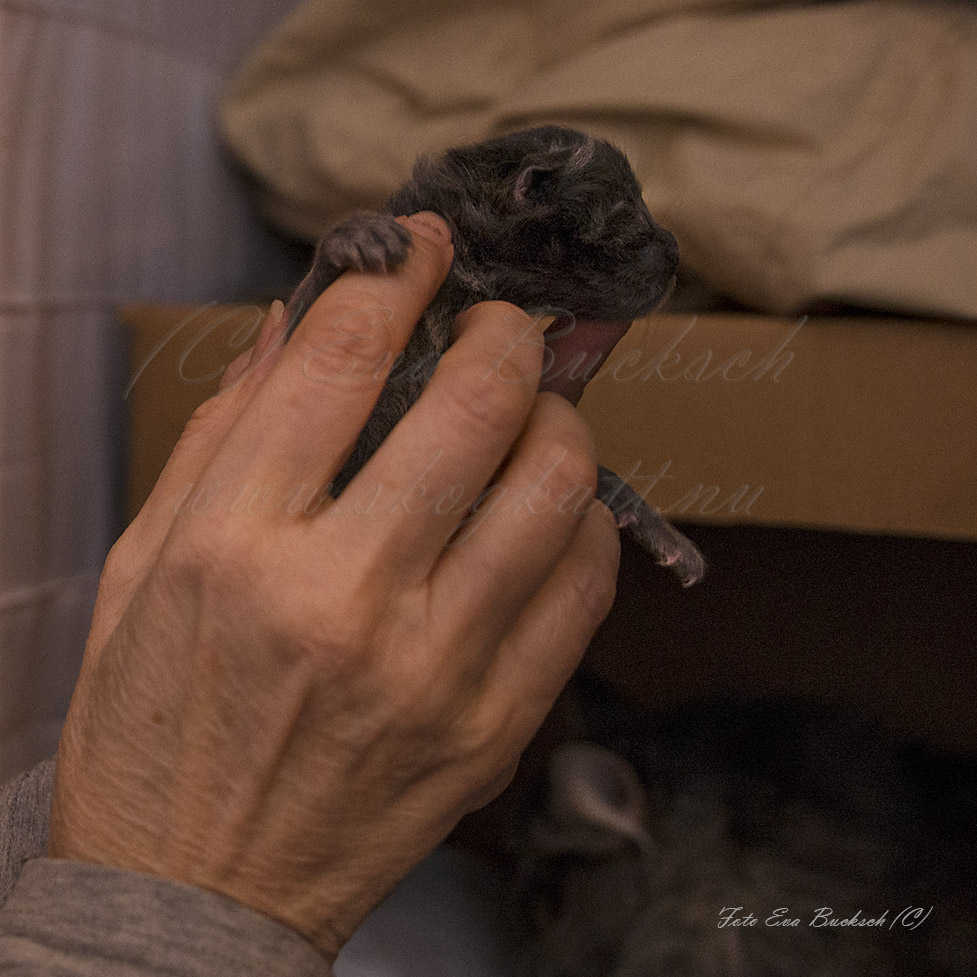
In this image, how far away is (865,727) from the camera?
752 millimetres

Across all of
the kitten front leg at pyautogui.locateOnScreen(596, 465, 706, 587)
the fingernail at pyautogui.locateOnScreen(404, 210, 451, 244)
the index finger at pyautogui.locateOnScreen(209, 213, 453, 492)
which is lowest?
the kitten front leg at pyautogui.locateOnScreen(596, 465, 706, 587)

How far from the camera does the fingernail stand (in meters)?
0.55

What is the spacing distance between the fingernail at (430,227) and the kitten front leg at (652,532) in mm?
197

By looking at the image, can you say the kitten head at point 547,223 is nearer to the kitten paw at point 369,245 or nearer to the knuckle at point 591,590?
the kitten paw at point 369,245

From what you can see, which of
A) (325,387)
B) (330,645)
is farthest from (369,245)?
(330,645)

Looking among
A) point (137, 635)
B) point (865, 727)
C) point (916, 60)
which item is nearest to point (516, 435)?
point (137, 635)

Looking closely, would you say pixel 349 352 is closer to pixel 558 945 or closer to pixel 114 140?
pixel 558 945

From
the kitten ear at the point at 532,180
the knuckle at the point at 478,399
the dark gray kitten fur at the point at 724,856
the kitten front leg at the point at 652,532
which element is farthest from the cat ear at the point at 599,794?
the kitten ear at the point at 532,180

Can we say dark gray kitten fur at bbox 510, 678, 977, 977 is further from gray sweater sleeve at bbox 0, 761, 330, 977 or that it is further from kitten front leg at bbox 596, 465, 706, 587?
gray sweater sleeve at bbox 0, 761, 330, 977

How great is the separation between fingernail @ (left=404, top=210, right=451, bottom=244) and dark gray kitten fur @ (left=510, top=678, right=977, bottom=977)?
0.35m

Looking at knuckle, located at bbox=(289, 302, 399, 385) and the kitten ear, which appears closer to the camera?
knuckle, located at bbox=(289, 302, 399, 385)

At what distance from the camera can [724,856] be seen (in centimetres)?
64

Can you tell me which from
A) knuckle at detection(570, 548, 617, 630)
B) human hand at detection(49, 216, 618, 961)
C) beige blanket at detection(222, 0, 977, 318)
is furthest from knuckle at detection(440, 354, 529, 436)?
beige blanket at detection(222, 0, 977, 318)

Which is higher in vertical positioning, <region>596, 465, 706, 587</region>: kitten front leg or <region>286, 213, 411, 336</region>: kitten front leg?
<region>286, 213, 411, 336</region>: kitten front leg
